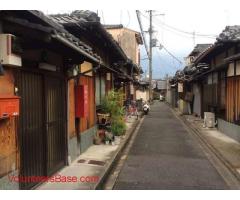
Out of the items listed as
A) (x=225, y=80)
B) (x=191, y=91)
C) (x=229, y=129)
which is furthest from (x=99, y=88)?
(x=191, y=91)

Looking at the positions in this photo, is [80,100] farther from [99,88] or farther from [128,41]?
[128,41]

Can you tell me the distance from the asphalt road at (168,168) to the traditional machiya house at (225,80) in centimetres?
240

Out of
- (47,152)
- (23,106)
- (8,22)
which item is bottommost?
(47,152)

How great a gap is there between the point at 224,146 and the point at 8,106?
11.4 meters

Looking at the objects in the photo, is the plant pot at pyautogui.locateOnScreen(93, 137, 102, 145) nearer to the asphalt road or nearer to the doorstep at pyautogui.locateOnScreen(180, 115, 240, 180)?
the asphalt road

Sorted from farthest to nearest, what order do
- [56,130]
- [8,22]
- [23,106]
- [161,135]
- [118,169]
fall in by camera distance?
1. [161,135]
2. [118,169]
3. [56,130]
4. [23,106]
5. [8,22]

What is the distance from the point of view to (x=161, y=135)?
826 inches

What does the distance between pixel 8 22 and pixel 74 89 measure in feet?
19.7

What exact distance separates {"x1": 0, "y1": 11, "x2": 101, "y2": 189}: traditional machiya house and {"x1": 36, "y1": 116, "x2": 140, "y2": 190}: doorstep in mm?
379

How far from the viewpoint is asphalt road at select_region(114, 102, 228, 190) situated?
9.92 m

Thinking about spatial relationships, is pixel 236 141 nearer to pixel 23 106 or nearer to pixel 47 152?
pixel 47 152

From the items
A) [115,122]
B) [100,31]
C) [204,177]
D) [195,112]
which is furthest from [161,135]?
[195,112]

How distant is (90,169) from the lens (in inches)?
439

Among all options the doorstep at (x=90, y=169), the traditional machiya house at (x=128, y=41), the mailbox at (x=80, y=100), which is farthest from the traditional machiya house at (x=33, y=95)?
the traditional machiya house at (x=128, y=41)
